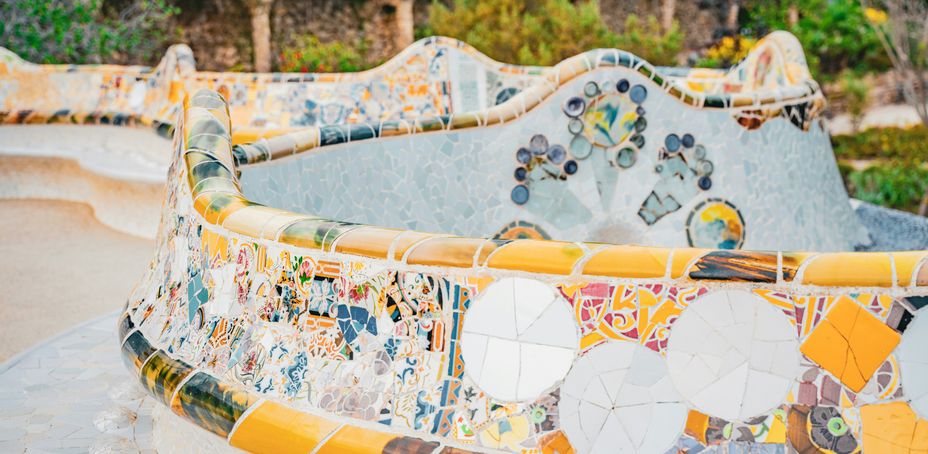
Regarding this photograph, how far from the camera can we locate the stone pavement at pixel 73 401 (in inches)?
101

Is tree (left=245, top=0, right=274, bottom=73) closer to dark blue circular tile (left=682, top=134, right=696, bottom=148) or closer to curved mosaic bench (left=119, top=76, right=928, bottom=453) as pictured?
dark blue circular tile (left=682, top=134, right=696, bottom=148)

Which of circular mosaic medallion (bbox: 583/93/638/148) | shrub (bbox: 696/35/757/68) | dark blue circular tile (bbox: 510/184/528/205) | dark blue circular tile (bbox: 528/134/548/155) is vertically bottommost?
dark blue circular tile (bbox: 510/184/528/205)

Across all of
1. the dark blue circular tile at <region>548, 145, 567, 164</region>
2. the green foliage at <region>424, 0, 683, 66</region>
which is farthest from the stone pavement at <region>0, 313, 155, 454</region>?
the green foliage at <region>424, 0, 683, 66</region>

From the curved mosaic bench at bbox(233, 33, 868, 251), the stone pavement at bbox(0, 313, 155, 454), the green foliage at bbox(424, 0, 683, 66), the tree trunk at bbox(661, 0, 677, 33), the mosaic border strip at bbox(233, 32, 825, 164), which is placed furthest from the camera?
the tree trunk at bbox(661, 0, 677, 33)

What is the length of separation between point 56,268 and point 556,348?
403 cm

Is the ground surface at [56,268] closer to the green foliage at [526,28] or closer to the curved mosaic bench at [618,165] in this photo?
the curved mosaic bench at [618,165]

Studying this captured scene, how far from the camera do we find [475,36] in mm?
14219

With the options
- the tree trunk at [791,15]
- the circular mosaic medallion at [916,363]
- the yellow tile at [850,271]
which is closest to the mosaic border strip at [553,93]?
the yellow tile at [850,271]

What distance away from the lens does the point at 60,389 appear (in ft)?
9.85

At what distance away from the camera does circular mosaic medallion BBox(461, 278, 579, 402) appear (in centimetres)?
163

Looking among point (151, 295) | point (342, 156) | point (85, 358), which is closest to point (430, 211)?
point (342, 156)

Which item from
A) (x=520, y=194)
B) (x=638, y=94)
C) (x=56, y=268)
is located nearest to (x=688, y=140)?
(x=638, y=94)

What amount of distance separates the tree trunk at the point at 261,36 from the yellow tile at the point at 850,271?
13.5 meters

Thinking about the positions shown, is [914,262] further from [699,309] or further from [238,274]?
[238,274]
